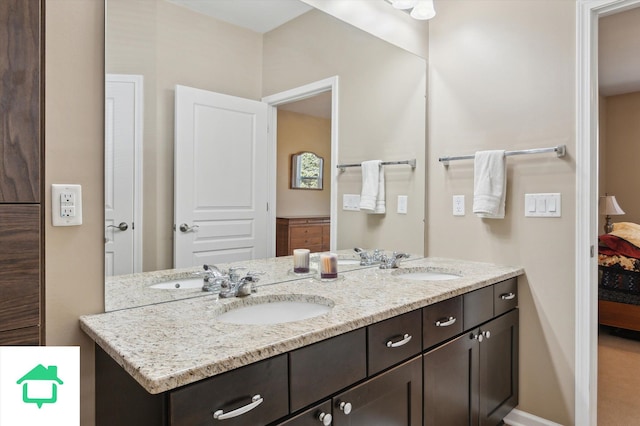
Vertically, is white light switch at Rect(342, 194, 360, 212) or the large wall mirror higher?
the large wall mirror

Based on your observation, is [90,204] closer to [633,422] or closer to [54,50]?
[54,50]

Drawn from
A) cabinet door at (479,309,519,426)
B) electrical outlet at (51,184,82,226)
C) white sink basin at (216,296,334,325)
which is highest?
electrical outlet at (51,184,82,226)

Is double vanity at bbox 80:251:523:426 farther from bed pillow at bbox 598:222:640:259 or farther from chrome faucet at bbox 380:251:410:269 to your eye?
bed pillow at bbox 598:222:640:259

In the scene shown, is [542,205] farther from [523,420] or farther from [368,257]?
[523,420]

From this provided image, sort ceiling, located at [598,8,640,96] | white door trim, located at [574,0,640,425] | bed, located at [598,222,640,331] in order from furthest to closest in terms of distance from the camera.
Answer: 1. bed, located at [598,222,640,331]
2. ceiling, located at [598,8,640,96]
3. white door trim, located at [574,0,640,425]

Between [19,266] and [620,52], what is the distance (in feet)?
16.5

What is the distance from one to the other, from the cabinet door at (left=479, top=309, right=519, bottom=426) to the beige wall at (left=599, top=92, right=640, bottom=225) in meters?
5.05

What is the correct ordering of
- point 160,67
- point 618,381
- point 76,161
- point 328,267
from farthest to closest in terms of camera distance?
point 618,381 → point 328,267 → point 160,67 → point 76,161

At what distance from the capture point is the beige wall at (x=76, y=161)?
1153mm

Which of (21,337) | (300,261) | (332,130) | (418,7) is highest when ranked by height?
(418,7)

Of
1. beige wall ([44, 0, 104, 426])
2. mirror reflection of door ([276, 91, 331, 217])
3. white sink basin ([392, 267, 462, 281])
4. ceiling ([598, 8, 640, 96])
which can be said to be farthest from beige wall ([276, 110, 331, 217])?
ceiling ([598, 8, 640, 96])

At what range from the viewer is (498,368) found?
1.97m

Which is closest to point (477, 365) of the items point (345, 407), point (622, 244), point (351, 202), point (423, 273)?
point (423, 273)

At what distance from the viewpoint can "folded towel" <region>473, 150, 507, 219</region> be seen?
2.14 meters
